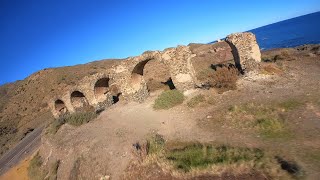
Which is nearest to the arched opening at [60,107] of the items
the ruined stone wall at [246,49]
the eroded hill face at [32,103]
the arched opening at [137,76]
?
A: the eroded hill face at [32,103]

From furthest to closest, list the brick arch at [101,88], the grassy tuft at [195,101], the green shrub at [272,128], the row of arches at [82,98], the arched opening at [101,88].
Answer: the row of arches at [82,98], the arched opening at [101,88], the brick arch at [101,88], the grassy tuft at [195,101], the green shrub at [272,128]

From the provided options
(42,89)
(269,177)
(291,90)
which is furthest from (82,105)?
(42,89)

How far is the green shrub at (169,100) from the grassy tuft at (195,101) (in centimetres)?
88

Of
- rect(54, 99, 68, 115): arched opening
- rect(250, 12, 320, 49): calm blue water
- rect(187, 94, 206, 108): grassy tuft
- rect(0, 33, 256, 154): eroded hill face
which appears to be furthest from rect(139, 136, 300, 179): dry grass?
rect(250, 12, 320, 49): calm blue water

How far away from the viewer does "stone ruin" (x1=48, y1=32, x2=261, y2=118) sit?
645 inches

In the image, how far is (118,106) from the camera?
18812 millimetres

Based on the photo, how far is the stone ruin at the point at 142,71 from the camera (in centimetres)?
1638

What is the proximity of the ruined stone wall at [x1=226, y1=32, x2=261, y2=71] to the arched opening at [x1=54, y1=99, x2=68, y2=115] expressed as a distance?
17.5m

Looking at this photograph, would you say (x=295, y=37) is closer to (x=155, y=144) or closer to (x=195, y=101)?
(x=195, y=101)

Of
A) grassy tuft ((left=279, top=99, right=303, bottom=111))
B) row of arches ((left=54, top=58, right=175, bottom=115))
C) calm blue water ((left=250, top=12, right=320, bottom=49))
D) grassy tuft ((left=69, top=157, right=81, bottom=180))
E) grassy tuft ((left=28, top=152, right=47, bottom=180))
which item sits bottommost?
calm blue water ((left=250, top=12, right=320, bottom=49))

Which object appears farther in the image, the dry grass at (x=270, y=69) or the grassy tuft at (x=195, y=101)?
the dry grass at (x=270, y=69)

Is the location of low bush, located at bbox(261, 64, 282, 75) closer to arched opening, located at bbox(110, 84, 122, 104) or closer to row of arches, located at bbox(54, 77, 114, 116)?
row of arches, located at bbox(54, 77, 114, 116)

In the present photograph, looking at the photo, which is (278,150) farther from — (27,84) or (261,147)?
(27,84)

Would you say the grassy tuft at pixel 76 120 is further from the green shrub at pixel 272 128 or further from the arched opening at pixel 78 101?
the green shrub at pixel 272 128
